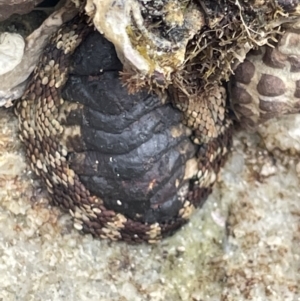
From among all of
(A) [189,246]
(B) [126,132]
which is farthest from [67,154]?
(A) [189,246]

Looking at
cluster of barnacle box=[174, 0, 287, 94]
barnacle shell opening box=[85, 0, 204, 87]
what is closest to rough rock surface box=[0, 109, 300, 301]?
cluster of barnacle box=[174, 0, 287, 94]

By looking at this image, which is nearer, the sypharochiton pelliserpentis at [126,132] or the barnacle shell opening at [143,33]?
the barnacle shell opening at [143,33]

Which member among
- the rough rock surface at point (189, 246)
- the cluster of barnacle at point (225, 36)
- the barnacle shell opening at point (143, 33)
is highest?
the barnacle shell opening at point (143, 33)

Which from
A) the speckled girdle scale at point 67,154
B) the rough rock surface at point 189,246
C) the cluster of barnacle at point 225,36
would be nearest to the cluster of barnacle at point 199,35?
the cluster of barnacle at point 225,36

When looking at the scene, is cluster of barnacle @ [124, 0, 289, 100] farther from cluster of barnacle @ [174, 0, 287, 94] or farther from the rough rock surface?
the rough rock surface

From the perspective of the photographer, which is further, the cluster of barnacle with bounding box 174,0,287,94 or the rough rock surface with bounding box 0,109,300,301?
the rough rock surface with bounding box 0,109,300,301

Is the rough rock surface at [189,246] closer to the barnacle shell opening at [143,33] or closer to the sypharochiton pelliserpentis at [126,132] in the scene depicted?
the sypharochiton pelliserpentis at [126,132]

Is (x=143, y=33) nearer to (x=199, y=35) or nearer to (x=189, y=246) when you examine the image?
(x=199, y=35)
